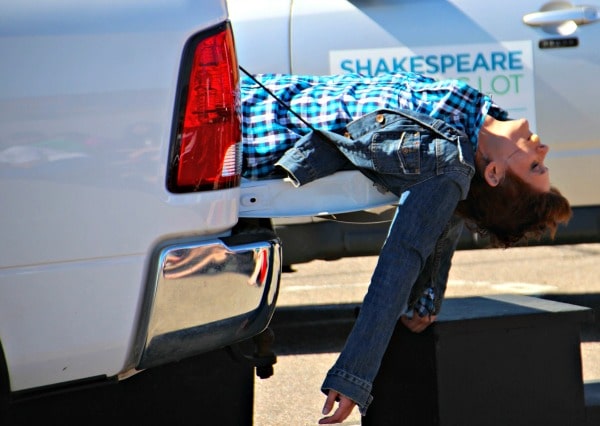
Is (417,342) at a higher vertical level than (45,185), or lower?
lower

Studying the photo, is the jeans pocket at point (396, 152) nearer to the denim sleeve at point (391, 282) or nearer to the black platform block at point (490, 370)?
the denim sleeve at point (391, 282)

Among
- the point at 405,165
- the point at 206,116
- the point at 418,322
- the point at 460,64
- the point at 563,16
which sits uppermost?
the point at 563,16

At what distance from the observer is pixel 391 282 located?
267 cm

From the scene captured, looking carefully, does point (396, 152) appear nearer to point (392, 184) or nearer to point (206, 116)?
point (392, 184)

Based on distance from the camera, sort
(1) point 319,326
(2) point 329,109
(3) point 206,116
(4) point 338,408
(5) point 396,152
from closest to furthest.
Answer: (3) point 206,116
(4) point 338,408
(5) point 396,152
(2) point 329,109
(1) point 319,326

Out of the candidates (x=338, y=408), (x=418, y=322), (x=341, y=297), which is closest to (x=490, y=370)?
(x=418, y=322)

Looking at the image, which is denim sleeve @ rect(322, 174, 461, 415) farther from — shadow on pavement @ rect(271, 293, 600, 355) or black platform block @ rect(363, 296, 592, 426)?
shadow on pavement @ rect(271, 293, 600, 355)

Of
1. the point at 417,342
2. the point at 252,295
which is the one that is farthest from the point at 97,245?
the point at 417,342

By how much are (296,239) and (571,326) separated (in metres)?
1.61

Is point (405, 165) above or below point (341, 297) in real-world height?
above

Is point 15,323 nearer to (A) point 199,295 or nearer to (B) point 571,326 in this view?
(A) point 199,295

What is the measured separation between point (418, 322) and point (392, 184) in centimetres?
47

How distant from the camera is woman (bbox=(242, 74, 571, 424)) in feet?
8.75

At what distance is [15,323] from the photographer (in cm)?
228
